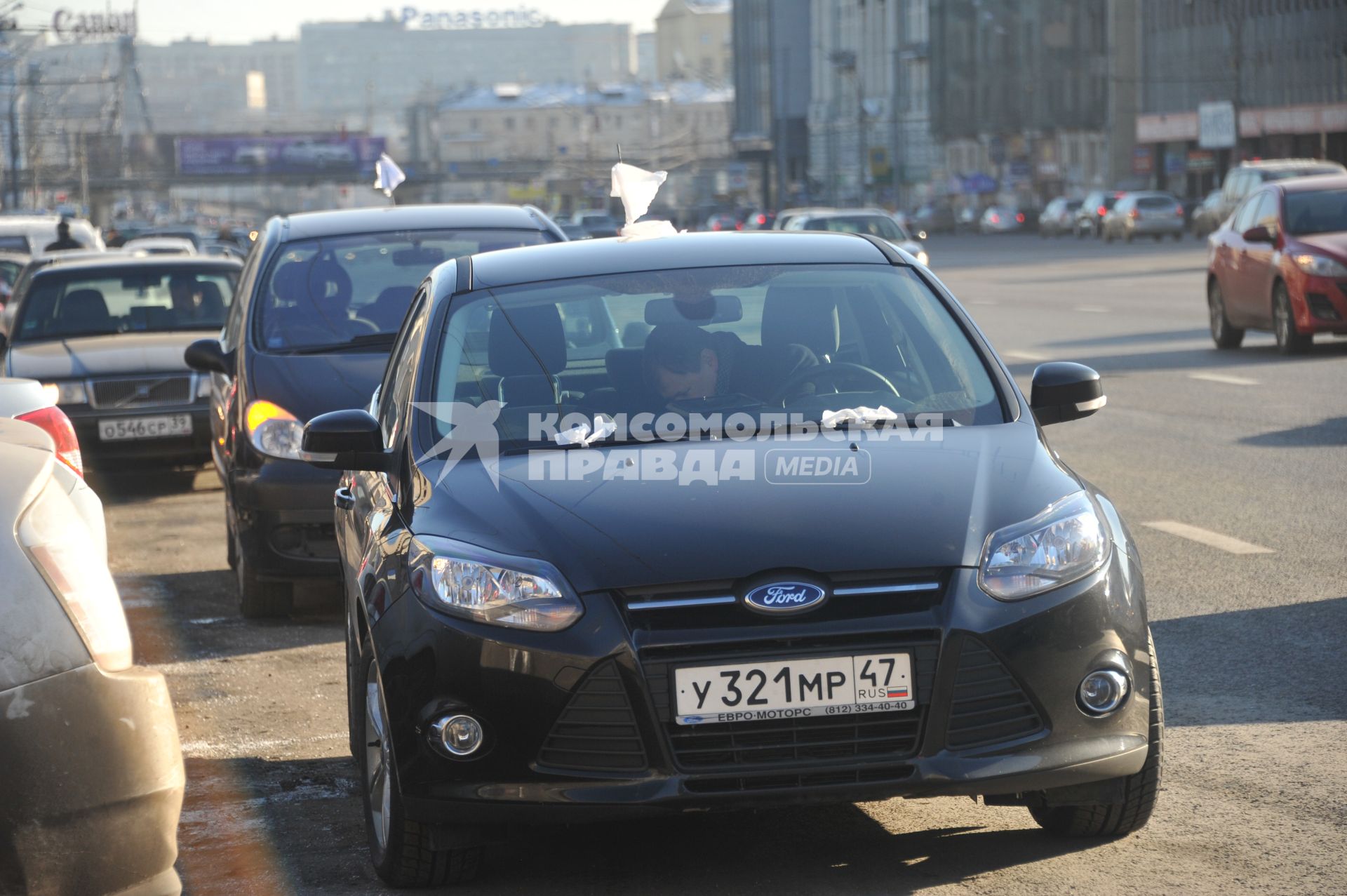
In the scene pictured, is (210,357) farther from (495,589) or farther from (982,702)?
(982,702)

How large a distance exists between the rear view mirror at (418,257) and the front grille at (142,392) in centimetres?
396

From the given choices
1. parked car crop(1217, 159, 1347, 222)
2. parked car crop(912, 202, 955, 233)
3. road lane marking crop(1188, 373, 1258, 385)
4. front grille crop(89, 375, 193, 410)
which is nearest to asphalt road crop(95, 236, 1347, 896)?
front grille crop(89, 375, 193, 410)

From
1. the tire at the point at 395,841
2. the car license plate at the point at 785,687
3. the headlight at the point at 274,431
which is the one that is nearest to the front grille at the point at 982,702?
the car license plate at the point at 785,687

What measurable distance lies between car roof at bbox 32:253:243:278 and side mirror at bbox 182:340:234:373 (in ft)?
18.9

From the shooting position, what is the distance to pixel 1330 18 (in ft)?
233

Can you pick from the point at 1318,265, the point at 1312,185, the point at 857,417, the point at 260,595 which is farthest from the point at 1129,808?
the point at 1312,185

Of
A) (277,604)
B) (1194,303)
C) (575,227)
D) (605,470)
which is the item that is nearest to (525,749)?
(605,470)

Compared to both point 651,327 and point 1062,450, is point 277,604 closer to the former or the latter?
point 651,327

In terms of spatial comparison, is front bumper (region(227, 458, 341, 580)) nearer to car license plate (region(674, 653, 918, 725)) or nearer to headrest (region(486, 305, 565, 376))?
headrest (region(486, 305, 565, 376))

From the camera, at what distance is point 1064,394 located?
5.26 m

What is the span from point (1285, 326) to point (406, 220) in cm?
1104

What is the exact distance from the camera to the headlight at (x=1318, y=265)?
1772 centimetres

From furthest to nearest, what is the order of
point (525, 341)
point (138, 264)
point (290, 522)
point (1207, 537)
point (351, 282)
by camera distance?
point (138, 264) → point (351, 282) → point (1207, 537) → point (290, 522) → point (525, 341)

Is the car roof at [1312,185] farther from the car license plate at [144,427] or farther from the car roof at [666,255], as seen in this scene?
A: the car roof at [666,255]
